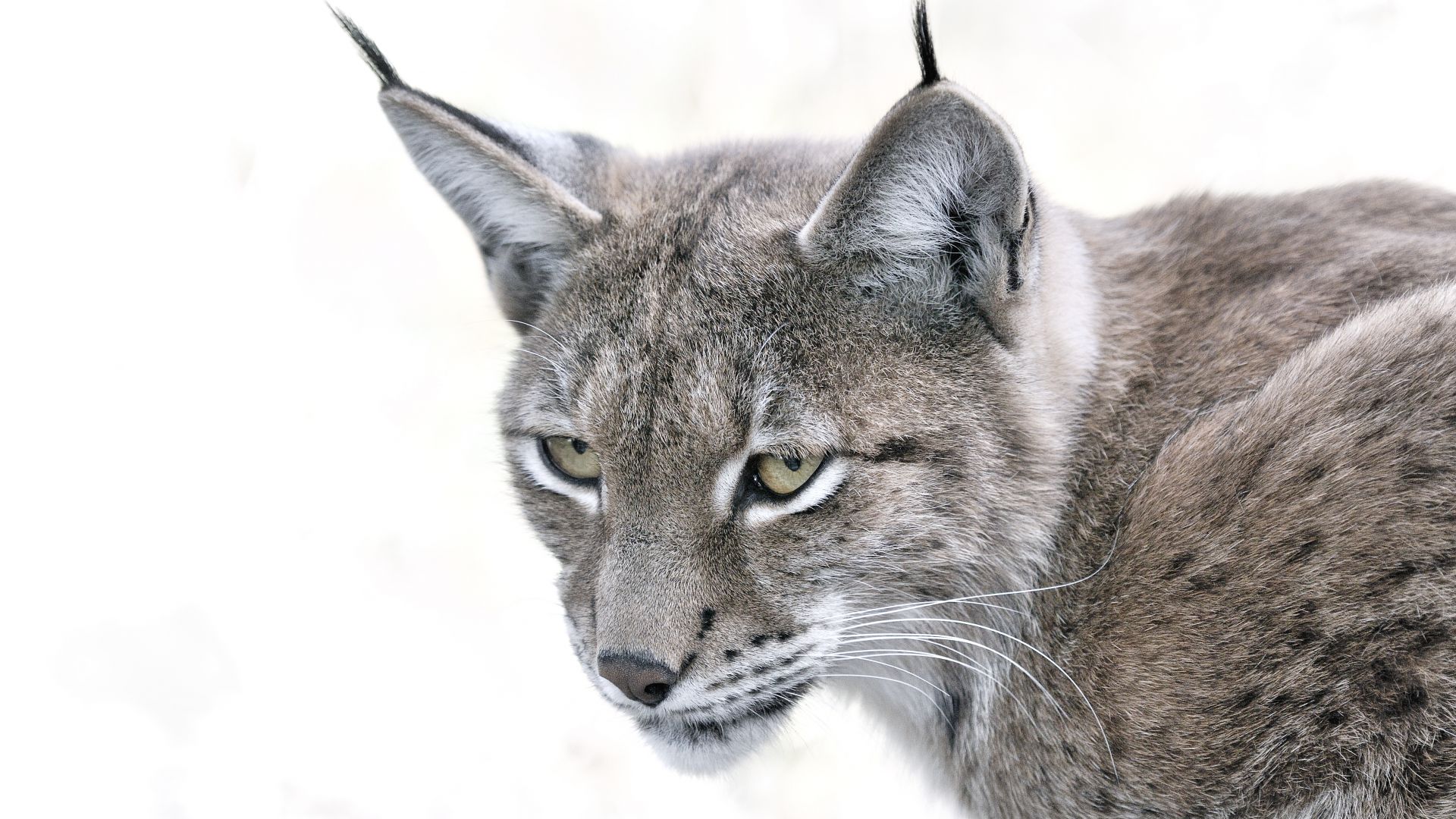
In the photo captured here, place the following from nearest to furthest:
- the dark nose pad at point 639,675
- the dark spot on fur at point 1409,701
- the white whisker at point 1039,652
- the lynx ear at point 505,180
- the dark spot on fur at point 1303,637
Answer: the dark spot on fur at point 1409,701 < the dark spot on fur at point 1303,637 < the dark nose pad at point 639,675 < the white whisker at point 1039,652 < the lynx ear at point 505,180

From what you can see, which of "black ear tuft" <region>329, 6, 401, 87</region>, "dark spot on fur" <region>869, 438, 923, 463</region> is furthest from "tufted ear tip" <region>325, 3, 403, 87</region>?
"dark spot on fur" <region>869, 438, 923, 463</region>

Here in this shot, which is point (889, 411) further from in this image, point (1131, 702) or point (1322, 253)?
point (1322, 253)

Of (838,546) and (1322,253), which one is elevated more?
(1322,253)

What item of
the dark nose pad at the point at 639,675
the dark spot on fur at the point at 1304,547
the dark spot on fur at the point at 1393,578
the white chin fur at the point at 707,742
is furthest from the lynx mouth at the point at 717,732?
the dark spot on fur at the point at 1393,578

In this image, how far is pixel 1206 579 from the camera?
9.15 ft

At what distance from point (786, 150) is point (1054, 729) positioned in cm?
170

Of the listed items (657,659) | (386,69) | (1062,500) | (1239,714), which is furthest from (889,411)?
(386,69)

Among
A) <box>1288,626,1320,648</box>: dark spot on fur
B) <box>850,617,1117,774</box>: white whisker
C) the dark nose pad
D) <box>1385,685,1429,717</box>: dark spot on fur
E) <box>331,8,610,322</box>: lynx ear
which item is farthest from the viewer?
<box>331,8,610,322</box>: lynx ear

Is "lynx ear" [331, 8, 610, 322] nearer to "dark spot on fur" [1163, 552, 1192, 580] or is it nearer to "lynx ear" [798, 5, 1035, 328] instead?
"lynx ear" [798, 5, 1035, 328]

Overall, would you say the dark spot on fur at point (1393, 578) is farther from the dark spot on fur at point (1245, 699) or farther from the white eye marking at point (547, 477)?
the white eye marking at point (547, 477)

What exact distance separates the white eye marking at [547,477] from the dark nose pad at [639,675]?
475mm

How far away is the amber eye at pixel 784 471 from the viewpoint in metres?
2.88

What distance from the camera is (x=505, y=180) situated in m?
3.26

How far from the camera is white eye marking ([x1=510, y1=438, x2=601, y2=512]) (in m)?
3.22
